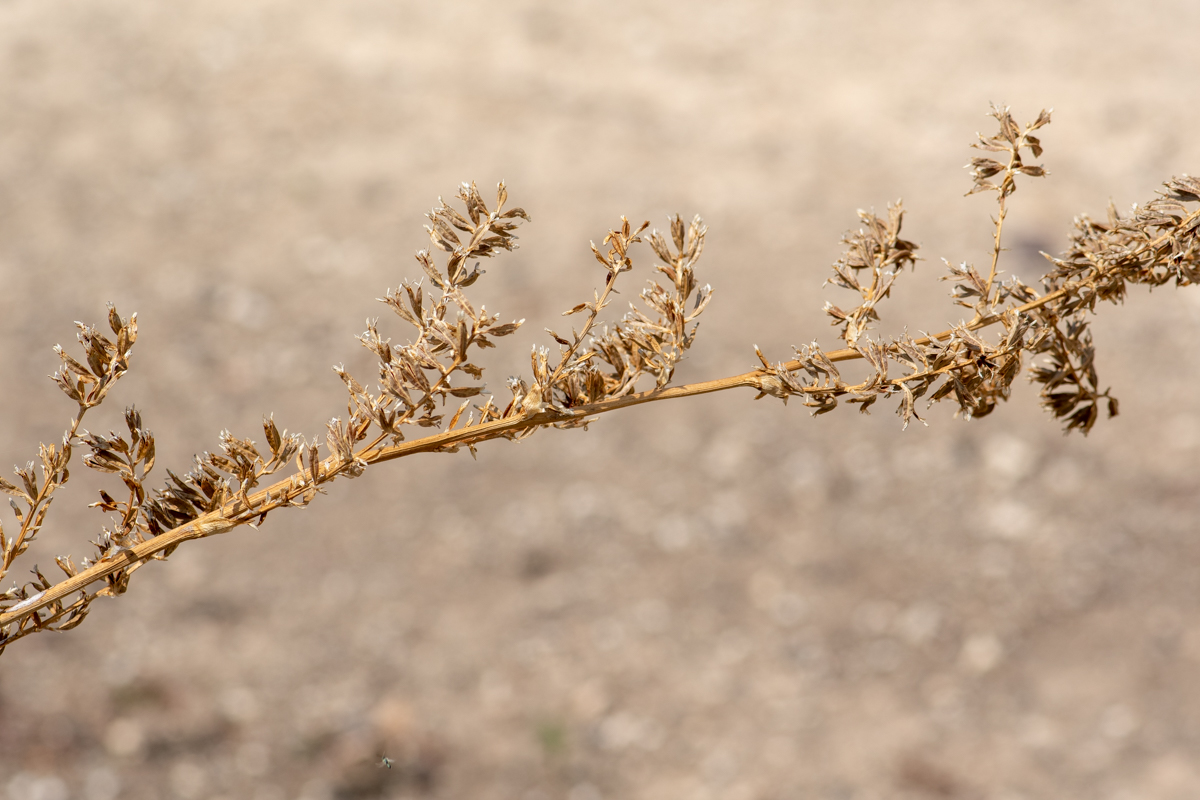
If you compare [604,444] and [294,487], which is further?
[604,444]

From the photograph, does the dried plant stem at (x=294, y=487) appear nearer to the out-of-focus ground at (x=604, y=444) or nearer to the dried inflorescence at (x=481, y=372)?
the dried inflorescence at (x=481, y=372)

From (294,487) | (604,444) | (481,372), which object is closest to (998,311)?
(481,372)

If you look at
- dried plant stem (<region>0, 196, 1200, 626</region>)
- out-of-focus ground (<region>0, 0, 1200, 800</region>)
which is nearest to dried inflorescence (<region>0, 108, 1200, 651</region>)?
dried plant stem (<region>0, 196, 1200, 626</region>)

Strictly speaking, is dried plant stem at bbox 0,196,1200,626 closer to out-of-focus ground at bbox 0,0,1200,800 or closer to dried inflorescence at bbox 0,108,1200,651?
dried inflorescence at bbox 0,108,1200,651

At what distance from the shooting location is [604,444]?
717 centimetres

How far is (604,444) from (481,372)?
6.11m

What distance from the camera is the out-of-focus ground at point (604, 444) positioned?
5.82 m

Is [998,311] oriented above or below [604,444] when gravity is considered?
below

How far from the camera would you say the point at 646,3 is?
9906mm

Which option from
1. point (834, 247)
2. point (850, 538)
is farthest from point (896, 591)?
point (834, 247)

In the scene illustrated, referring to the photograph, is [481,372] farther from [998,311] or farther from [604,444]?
[604,444]

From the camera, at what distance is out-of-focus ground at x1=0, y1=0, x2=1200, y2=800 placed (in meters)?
5.82

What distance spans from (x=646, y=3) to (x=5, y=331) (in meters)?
6.21

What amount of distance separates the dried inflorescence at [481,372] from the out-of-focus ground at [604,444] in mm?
4979
